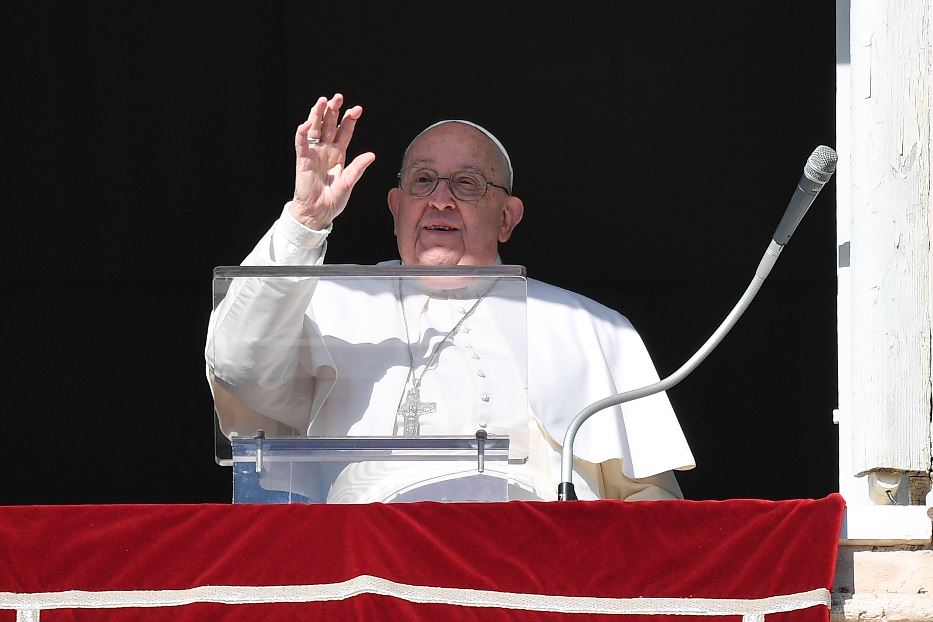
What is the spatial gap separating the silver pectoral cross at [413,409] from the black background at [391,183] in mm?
2532

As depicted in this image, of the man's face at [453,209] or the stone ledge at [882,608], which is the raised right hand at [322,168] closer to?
the man's face at [453,209]

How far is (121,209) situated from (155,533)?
294 cm

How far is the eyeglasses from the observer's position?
14.8 feet

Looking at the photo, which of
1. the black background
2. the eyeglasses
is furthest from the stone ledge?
the black background

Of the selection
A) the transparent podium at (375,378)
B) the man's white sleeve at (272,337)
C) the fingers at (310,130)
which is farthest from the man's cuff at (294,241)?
the transparent podium at (375,378)

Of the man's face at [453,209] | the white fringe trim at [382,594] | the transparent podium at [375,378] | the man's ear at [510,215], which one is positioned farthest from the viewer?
the man's ear at [510,215]

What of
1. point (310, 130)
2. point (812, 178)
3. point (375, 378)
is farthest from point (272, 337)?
point (812, 178)

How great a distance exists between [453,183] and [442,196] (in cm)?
7

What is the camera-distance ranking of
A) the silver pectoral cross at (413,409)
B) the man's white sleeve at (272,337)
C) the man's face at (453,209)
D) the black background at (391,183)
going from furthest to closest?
the black background at (391,183) → the man's face at (453,209) → the man's white sleeve at (272,337) → the silver pectoral cross at (413,409)

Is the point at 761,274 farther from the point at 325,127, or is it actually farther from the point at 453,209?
the point at 453,209

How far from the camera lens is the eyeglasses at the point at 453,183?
4.50 metres

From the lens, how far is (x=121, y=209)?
5945 mm

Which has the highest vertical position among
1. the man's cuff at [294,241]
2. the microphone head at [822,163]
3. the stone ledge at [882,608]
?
the microphone head at [822,163]

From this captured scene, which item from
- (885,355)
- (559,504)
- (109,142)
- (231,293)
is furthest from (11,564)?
(109,142)
